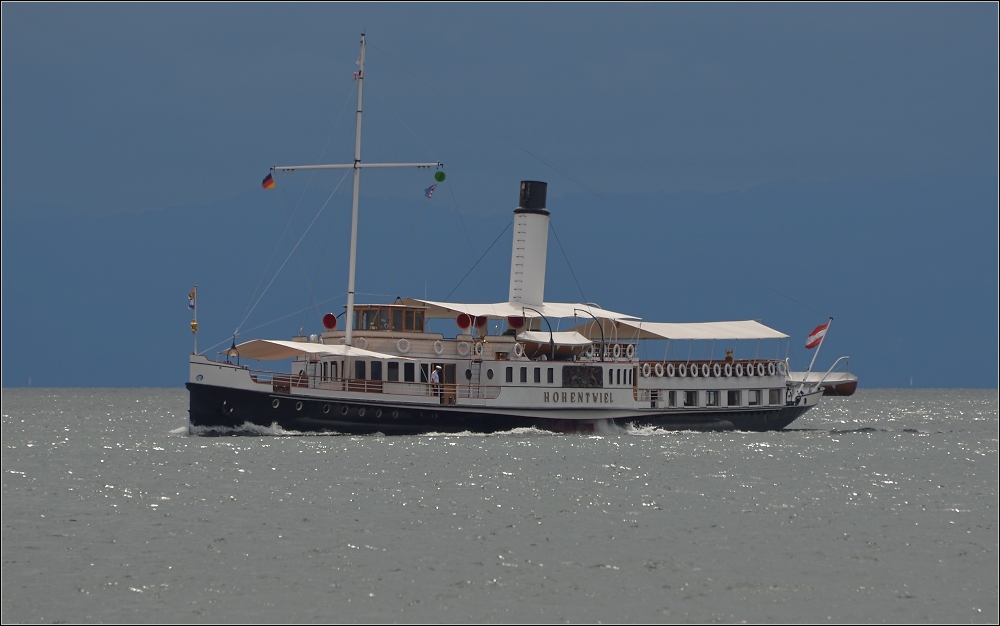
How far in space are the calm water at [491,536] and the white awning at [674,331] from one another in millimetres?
13433

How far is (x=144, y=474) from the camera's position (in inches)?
1484

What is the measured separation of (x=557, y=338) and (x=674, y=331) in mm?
7803

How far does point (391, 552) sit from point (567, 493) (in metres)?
9.53

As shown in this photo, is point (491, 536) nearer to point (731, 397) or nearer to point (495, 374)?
point (495, 374)

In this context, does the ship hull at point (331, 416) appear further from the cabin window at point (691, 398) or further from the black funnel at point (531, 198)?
the black funnel at point (531, 198)

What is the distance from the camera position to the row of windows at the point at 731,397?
58.1m

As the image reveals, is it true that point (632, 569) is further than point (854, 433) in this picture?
No

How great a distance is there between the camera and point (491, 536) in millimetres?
27078

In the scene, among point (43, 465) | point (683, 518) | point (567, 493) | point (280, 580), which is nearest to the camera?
point (280, 580)

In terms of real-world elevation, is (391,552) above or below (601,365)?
below

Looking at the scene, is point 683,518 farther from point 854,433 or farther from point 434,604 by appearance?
point 854,433

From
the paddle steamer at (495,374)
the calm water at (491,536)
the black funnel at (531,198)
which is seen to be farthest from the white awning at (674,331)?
the calm water at (491,536)

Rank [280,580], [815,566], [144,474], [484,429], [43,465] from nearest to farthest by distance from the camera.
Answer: [280,580] → [815,566] → [144,474] → [43,465] → [484,429]

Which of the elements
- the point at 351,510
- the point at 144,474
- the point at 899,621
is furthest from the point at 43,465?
the point at 899,621
